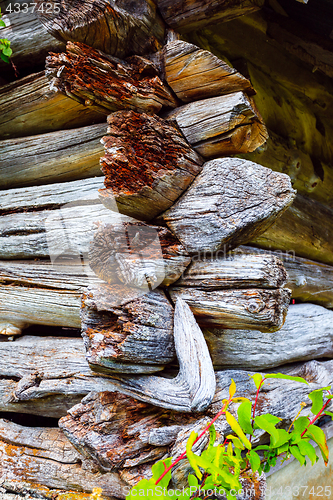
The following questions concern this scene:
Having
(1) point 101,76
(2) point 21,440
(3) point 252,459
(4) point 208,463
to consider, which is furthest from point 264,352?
(1) point 101,76

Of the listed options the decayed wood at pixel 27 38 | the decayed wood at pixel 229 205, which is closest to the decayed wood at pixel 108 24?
the decayed wood at pixel 27 38

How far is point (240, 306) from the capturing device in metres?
1.31

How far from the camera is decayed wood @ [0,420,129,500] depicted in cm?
157

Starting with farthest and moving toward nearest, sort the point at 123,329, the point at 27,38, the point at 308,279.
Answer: the point at 308,279
the point at 27,38
the point at 123,329

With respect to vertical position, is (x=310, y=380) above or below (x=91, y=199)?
below

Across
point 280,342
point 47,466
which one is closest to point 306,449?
point 280,342

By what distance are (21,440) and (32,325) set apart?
2.14 feet

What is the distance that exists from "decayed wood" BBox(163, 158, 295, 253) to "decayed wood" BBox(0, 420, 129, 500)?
1.16 metres

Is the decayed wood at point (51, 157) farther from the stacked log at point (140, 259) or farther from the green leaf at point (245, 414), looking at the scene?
the green leaf at point (245, 414)

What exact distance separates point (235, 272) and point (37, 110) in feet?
5.06

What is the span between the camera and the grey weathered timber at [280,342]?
1.68 meters

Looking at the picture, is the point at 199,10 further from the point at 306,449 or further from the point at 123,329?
the point at 306,449

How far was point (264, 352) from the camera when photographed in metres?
1.89

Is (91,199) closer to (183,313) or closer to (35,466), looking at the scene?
(183,313)
